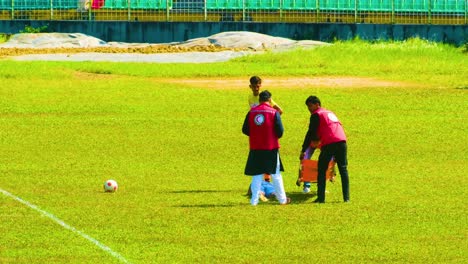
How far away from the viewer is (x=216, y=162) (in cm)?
2491

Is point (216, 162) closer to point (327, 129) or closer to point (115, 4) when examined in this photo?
point (327, 129)

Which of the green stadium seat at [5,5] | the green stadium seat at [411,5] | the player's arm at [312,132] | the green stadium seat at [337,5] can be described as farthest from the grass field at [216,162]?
the green stadium seat at [5,5]

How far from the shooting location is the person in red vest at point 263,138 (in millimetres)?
18609

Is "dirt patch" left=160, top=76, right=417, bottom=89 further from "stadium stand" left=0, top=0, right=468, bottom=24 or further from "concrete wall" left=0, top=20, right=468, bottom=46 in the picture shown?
"stadium stand" left=0, top=0, right=468, bottom=24

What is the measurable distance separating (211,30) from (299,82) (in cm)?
1397

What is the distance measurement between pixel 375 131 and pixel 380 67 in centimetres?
1543

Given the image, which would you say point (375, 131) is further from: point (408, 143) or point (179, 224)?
point (179, 224)

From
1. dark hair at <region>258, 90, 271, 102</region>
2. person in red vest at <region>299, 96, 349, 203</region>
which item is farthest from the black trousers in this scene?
dark hair at <region>258, 90, 271, 102</region>

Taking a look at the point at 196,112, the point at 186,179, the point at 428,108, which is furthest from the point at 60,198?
the point at 428,108

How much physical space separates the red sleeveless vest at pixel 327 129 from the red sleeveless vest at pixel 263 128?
81 centimetres

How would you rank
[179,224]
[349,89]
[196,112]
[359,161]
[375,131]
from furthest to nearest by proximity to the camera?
1. [349,89]
2. [196,112]
3. [375,131]
4. [359,161]
5. [179,224]

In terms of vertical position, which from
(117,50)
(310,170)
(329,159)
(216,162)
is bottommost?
(216,162)

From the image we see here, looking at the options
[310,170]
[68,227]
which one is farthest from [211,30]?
[68,227]

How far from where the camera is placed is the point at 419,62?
152 ft
